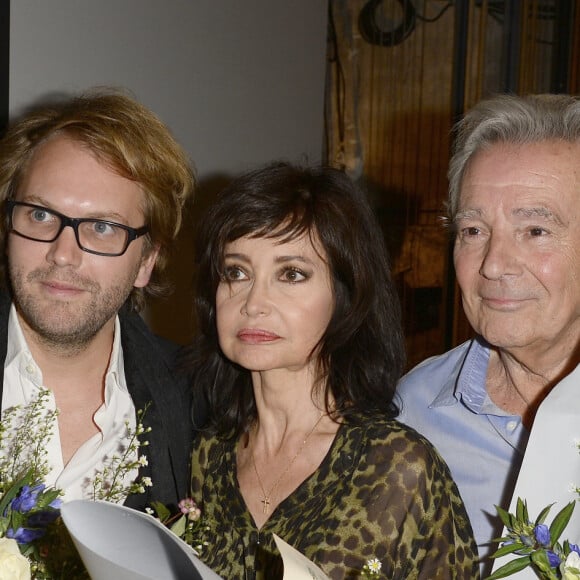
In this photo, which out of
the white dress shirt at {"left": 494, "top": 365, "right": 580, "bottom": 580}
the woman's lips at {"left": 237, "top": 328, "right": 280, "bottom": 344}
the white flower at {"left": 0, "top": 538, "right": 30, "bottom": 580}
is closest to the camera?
the white flower at {"left": 0, "top": 538, "right": 30, "bottom": 580}

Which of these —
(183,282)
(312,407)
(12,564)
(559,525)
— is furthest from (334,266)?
(183,282)

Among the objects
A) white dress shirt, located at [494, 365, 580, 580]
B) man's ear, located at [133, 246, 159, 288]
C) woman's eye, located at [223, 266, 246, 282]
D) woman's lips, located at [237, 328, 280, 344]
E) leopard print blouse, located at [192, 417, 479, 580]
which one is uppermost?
woman's eye, located at [223, 266, 246, 282]

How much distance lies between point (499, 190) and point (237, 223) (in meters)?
0.64

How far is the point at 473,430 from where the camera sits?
92.1 inches

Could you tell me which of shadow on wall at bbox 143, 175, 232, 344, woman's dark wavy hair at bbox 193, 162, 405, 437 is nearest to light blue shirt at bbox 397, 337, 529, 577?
woman's dark wavy hair at bbox 193, 162, 405, 437

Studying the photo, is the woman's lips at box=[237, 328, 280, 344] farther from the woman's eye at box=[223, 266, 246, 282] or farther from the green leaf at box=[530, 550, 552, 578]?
the green leaf at box=[530, 550, 552, 578]

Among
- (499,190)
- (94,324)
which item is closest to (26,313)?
(94,324)

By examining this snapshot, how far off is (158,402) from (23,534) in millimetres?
1206

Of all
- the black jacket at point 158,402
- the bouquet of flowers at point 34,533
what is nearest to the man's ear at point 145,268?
the black jacket at point 158,402

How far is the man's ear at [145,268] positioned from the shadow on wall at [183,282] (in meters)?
1.87

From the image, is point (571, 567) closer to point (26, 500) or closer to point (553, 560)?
point (553, 560)

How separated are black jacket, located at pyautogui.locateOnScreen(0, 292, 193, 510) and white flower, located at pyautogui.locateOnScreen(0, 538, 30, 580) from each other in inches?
43.3

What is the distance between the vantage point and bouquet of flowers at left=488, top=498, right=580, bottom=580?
1.23 meters

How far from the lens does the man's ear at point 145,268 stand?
8.71ft
